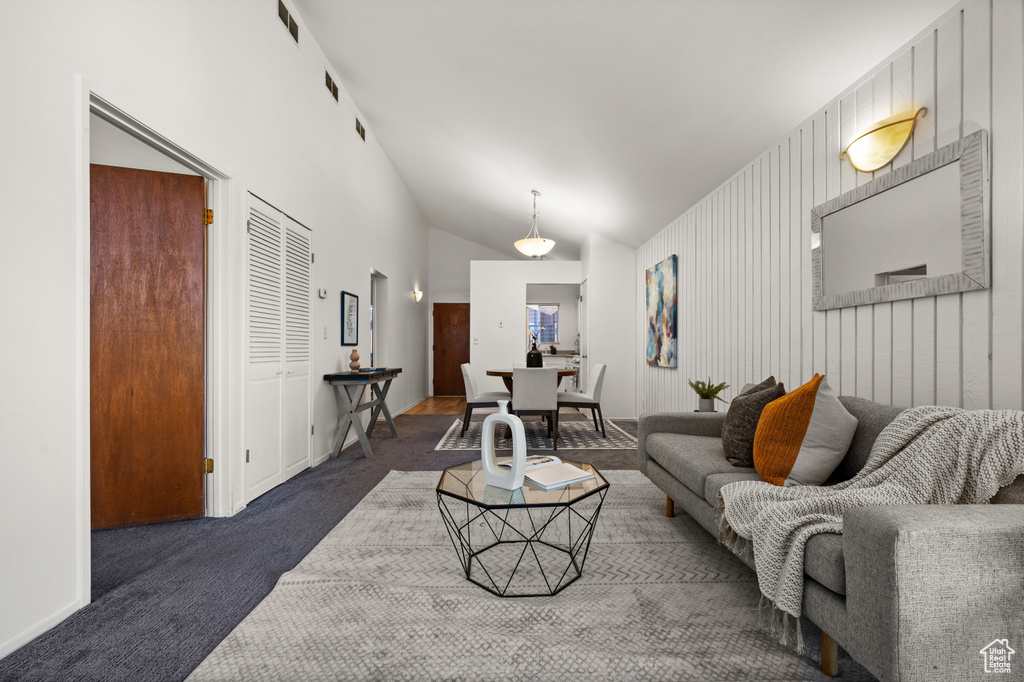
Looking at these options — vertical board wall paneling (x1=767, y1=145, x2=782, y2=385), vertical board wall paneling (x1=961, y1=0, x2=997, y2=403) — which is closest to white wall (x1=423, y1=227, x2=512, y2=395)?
vertical board wall paneling (x1=767, y1=145, x2=782, y2=385)

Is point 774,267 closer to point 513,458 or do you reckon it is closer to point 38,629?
point 513,458

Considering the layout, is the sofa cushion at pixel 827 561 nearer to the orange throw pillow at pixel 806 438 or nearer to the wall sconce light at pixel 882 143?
the orange throw pillow at pixel 806 438

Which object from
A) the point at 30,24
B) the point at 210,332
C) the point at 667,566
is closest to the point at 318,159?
the point at 210,332

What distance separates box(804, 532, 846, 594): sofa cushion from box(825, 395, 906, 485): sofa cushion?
2.42 ft

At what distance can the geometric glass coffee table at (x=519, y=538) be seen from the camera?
1791 millimetres

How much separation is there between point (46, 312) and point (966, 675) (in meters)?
2.78

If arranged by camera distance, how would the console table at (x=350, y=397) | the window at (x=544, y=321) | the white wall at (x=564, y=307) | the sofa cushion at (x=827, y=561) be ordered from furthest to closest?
the window at (x=544, y=321), the white wall at (x=564, y=307), the console table at (x=350, y=397), the sofa cushion at (x=827, y=561)

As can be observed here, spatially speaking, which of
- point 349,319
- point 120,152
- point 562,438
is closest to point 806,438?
point 562,438

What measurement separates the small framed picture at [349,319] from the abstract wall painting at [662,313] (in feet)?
10.9

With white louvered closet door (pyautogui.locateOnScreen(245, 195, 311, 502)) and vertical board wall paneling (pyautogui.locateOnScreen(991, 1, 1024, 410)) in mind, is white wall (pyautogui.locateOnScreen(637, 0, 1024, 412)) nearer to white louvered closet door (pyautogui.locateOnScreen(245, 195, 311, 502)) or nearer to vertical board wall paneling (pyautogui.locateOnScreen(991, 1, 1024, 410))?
vertical board wall paneling (pyautogui.locateOnScreen(991, 1, 1024, 410))

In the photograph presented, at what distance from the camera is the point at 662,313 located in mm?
5551

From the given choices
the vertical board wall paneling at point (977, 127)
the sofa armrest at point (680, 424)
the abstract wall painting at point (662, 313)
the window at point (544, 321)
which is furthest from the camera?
the window at point (544, 321)

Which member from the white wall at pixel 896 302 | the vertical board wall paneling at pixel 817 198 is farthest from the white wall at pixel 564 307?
the vertical board wall paneling at pixel 817 198

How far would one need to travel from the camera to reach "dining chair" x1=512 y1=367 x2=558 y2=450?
4.62 metres
